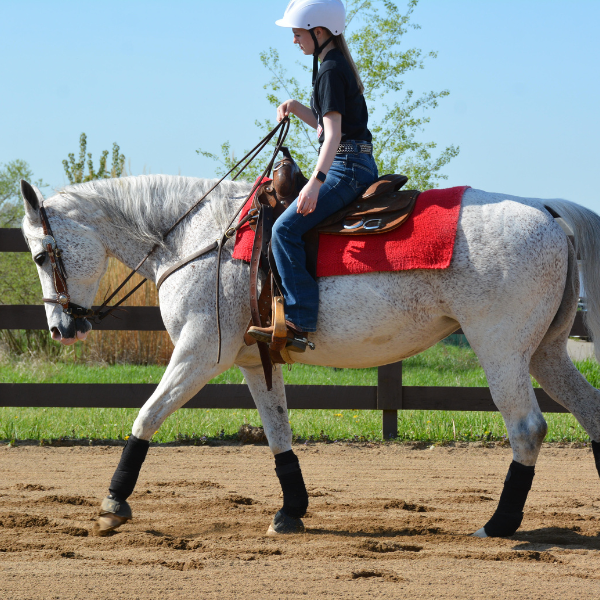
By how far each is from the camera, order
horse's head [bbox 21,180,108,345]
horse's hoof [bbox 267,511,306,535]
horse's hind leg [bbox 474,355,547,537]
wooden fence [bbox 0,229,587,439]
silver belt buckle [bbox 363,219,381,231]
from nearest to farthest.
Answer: horse's hind leg [bbox 474,355,547,537] < silver belt buckle [bbox 363,219,381,231] < horse's hoof [bbox 267,511,306,535] < horse's head [bbox 21,180,108,345] < wooden fence [bbox 0,229,587,439]

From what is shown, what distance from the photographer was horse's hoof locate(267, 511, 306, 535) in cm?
409

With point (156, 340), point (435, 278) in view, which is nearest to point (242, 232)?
point (435, 278)

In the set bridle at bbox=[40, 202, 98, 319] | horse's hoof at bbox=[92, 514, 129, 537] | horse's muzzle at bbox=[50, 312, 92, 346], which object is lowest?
horse's hoof at bbox=[92, 514, 129, 537]

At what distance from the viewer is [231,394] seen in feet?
23.7

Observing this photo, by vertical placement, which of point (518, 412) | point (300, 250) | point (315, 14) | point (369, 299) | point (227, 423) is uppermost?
point (315, 14)

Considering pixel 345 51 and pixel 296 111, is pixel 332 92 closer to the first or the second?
pixel 345 51

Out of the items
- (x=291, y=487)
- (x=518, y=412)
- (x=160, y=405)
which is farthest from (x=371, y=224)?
(x=291, y=487)

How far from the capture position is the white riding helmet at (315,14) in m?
3.81

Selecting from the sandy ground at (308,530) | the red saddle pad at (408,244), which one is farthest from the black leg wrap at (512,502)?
the red saddle pad at (408,244)

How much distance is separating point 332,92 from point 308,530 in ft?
8.34

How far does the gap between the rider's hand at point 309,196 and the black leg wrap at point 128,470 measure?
164cm

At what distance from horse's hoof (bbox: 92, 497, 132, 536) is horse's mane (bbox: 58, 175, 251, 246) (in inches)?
62.3

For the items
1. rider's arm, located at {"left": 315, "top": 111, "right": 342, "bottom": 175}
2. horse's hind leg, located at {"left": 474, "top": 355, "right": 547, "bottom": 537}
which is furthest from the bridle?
horse's hind leg, located at {"left": 474, "top": 355, "right": 547, "bottom": 537}

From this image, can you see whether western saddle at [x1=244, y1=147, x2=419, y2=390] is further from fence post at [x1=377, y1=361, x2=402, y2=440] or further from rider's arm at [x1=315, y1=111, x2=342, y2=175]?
fence post at [x1=377, y1=361, x2=402, y2=440]
